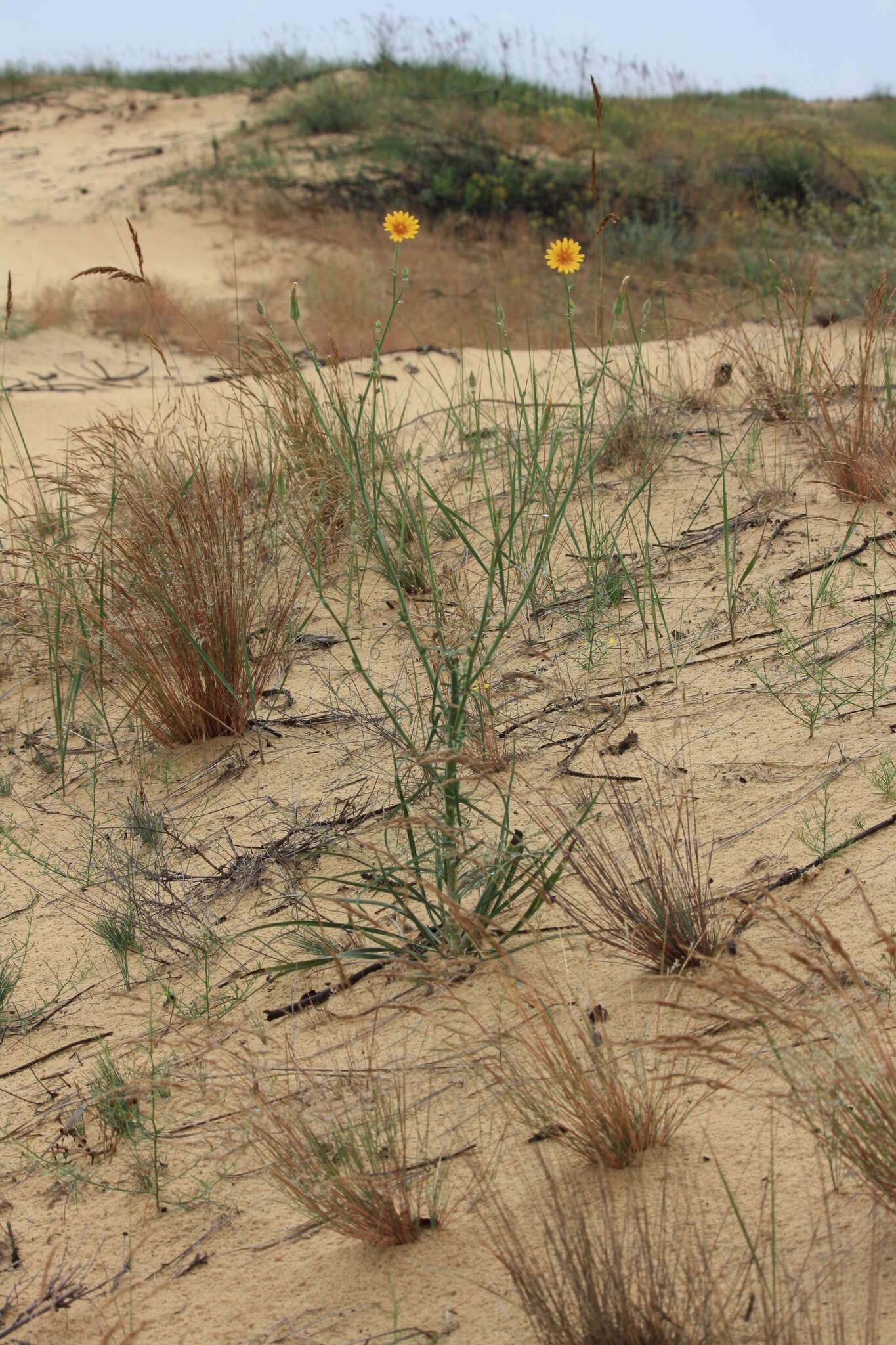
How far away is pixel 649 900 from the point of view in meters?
1.51

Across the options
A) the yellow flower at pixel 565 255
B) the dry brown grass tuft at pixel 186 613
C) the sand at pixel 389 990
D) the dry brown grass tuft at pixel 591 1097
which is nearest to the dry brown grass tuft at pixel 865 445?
the sand at pixel 389 990

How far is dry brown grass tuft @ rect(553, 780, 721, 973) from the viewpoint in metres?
1.47

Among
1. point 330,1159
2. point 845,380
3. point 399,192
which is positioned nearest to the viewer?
point 330,1159

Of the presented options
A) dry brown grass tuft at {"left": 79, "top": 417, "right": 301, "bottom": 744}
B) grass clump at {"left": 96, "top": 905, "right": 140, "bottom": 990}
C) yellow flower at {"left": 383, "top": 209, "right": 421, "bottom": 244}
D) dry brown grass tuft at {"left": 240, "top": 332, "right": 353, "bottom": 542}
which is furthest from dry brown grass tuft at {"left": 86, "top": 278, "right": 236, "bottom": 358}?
grass clump at {"left": 96, "top": 905, "right": 140, "bottom": 990}

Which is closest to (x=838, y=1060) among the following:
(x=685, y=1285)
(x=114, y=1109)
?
(x=685, y=1285)

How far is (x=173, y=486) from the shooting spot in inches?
103

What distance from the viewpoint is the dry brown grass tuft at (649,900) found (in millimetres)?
1470

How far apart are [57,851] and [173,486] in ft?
3.01

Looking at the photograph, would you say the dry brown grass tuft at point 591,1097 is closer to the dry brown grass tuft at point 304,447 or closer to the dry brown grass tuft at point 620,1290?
the dry brown grass tuft at point 620,1290

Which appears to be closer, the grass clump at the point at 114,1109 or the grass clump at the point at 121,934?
the grass clump at the point at 114,1109

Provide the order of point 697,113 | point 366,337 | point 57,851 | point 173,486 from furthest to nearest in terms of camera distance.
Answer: point 697,113
point 366,337
point 173,486
point 57,851

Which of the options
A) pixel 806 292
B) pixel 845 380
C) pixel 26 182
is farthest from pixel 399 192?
pixel 806 292

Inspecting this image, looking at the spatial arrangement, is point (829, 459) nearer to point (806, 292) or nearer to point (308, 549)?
point (806, 292)

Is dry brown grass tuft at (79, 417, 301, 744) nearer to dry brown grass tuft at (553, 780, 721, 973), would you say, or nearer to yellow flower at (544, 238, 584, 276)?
yellow flower at (544, 238, 584, 276)
